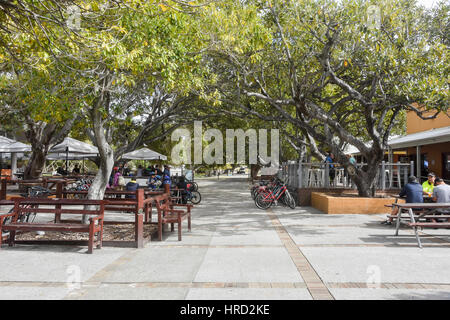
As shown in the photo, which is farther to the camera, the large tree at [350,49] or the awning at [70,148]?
the awning at [70,148]

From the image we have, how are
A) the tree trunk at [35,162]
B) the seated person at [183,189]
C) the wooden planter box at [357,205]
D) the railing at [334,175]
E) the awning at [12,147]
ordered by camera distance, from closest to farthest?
1. the wooden planter box at [357,205]
2. the seated person at [183,189]
3. the railing at [334,175]
4. the awning at [12,147]
5. the tree trunk at [35,162]

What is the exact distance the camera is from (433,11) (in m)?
12.8

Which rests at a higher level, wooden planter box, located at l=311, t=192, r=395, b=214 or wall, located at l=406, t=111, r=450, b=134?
wall, located at l=406, t=111, r=450, b=134

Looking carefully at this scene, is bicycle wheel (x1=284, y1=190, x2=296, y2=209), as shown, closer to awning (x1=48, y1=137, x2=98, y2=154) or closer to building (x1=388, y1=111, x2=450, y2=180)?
building (x1=388, y1=111, x2=450, y2=180)

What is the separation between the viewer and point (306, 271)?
17.5ft

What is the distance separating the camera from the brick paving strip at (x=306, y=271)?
4.33 meters

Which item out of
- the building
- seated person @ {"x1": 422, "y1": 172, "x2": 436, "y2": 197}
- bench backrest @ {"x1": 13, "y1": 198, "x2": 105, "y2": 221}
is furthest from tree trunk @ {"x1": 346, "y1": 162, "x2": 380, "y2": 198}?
bench backrest @ {"x1": 13, "y1": 198, "x2": 105, "y2": 221}

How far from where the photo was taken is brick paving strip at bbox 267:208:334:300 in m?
4.33
